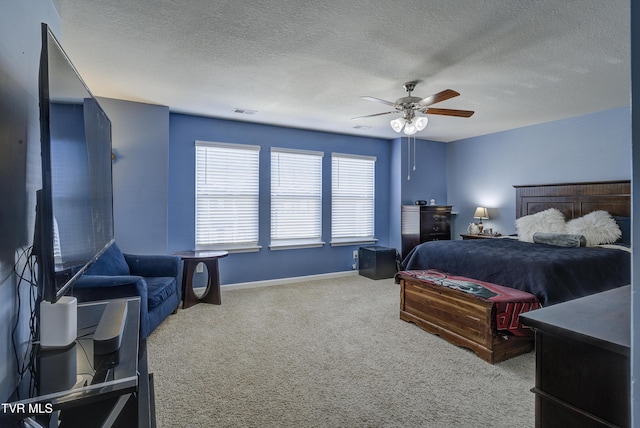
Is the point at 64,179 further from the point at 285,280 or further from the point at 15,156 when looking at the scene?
the point at 285,280

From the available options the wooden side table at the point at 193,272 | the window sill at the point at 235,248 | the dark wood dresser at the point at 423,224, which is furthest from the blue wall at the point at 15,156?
the dark wood dresser at the point at 423,224

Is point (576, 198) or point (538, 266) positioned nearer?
point (538, 266)

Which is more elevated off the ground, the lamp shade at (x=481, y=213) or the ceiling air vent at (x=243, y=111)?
the ceiling air vent at (x=243, y=111)

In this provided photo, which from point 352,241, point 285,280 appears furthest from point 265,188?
point 352,241

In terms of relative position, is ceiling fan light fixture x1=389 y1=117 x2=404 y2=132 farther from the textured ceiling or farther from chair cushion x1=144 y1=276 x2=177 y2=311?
chair cushion x1=144 y1=276 x2=177 y2=311

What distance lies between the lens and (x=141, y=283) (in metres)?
2.57

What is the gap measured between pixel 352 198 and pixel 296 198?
A: 110 cm

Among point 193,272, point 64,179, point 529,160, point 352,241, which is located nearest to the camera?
point 64,179

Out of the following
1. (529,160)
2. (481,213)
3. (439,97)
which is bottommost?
(481,213)

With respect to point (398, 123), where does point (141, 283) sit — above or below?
below

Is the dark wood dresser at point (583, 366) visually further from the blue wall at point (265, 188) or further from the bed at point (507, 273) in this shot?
the blue wall at point (265, 188)

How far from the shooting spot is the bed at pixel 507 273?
262 cm

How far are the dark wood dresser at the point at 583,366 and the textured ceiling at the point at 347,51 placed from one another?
6.18 ft

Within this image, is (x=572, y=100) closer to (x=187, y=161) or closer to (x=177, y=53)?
(x=177, y=53)
